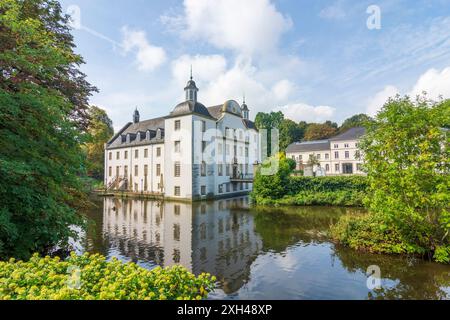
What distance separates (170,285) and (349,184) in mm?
24588

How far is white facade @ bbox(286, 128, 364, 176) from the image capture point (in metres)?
50.9

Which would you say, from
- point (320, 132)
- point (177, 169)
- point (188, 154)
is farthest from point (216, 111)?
point (320, 132)

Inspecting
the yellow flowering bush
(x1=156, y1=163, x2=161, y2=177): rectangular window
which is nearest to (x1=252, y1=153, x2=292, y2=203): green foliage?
(x1=156, y1=163, x2=161, y2=177): rectangular window

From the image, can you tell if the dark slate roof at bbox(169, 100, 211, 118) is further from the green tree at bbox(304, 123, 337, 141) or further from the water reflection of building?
the green tree at bbox(304, 123, 337, 141)

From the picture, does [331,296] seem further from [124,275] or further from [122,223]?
[122,223]

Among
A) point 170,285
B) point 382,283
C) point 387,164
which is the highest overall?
point 387,164

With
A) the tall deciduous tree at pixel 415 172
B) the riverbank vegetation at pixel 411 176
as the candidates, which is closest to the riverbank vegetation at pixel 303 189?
the riverbank vegetation at pixel 411 176

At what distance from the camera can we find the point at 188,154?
3008 centimetres

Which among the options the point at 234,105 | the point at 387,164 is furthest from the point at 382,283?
the point at 234,105

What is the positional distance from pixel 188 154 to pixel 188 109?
5.47 meters

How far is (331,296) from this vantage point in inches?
268

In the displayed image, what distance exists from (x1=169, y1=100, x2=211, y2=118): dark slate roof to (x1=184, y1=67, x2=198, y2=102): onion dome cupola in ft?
3.63

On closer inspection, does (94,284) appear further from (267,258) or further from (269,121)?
(269,121)
